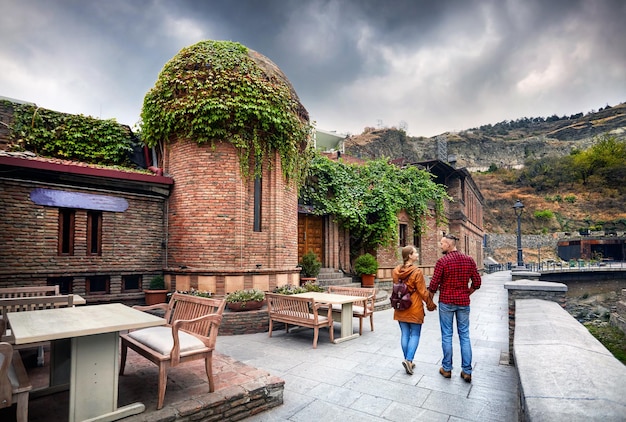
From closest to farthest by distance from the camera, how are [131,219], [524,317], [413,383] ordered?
[524,317]
[413,383]
[131,219]

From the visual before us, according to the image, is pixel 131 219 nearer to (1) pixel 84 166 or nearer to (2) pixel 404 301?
(1) pixel 84 166

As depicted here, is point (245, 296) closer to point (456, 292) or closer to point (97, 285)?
point (97, 285)

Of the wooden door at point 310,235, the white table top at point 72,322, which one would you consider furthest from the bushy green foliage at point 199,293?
the wooden door at point 310,235

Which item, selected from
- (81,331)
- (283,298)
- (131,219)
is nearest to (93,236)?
(131,219)

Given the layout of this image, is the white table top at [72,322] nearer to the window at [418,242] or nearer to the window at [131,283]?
the window at [131,283]

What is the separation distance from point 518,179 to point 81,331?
7394 centimetres

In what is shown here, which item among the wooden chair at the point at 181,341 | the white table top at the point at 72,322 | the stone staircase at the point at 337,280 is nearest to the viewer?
the white table top at the point at 72,322

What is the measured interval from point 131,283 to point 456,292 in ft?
25.4

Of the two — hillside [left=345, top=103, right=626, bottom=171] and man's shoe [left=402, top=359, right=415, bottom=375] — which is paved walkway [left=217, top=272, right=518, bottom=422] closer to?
man's shoe [left=402, top=359, right=415, bottom=375]

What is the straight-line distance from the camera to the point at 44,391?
12.0 ft

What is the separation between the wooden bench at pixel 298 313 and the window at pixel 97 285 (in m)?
4.12

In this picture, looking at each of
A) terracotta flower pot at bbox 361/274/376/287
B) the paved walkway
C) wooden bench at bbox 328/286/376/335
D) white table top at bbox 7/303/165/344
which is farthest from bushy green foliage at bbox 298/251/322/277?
white table top at bbox 7/303/165/344

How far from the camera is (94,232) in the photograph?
8164 millimetres

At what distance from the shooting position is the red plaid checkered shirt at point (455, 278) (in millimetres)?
4398
